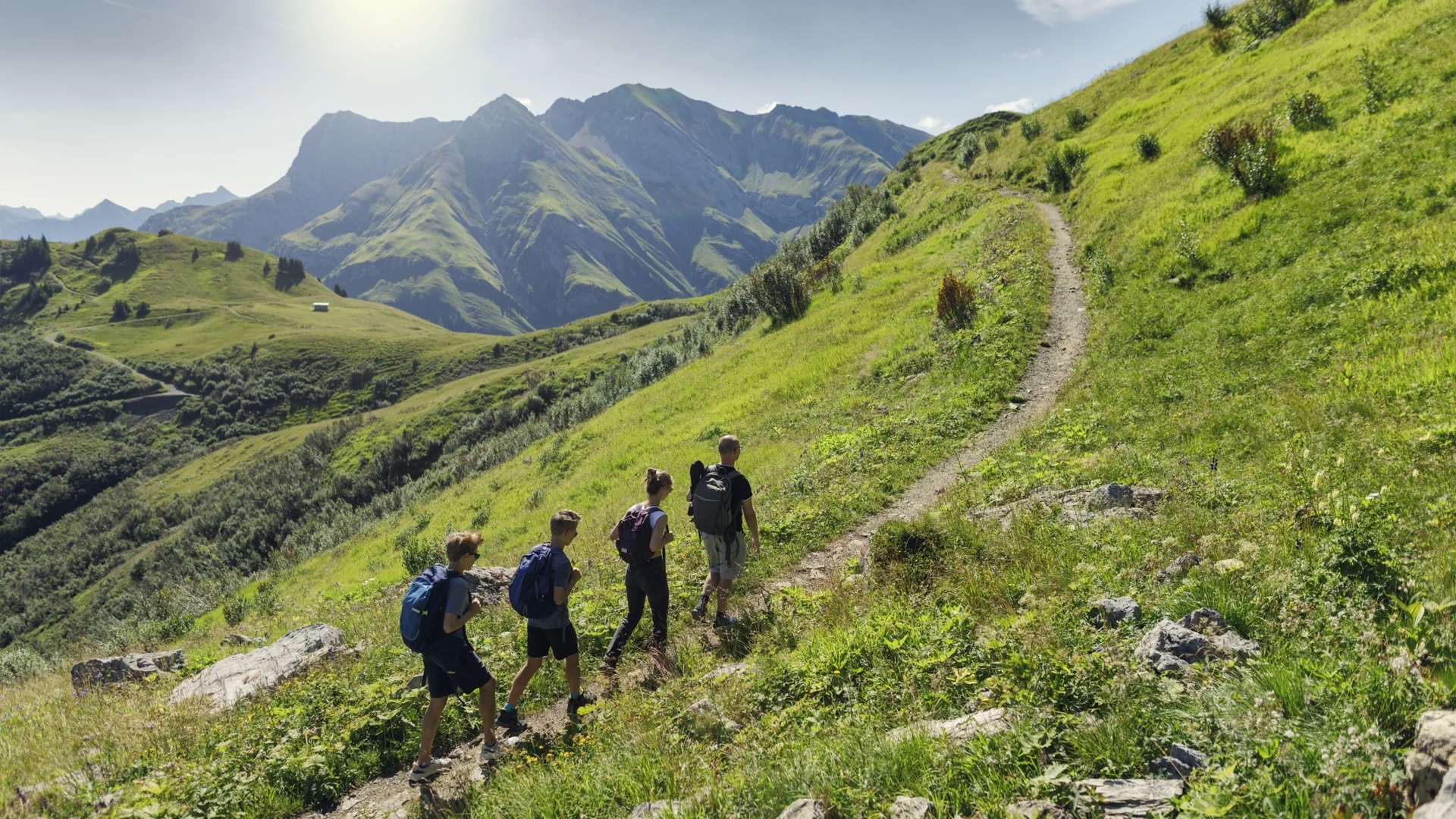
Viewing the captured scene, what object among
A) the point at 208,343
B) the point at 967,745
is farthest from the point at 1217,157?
the point at 208,343

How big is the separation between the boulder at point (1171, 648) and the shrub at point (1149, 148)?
2729 centimetres

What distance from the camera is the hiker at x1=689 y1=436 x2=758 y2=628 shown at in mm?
8602

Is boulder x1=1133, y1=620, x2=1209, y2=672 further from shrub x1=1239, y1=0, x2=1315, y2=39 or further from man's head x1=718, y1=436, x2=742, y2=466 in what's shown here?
shrub x1=1239, y1=0, x2=1315, y2=39

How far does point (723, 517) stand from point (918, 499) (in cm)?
542

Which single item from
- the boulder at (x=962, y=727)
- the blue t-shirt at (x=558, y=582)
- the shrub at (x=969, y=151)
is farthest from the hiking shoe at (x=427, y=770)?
the shrub at (x=969, y=151)

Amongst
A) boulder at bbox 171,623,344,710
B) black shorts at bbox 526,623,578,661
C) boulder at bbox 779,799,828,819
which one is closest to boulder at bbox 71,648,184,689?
boulder at bbox 171,623,344,710

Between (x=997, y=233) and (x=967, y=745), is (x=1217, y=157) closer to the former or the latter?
(x=997, y=233)

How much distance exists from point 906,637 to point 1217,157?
2168cm

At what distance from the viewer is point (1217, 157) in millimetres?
19625

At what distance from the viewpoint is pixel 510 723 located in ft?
24.7

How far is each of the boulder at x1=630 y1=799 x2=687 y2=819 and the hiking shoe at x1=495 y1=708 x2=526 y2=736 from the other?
126 inches

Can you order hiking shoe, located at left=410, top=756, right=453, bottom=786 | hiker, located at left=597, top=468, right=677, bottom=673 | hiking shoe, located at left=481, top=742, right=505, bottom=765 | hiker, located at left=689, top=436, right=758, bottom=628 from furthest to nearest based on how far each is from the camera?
hiker, located at left=689, top=436, right=758, bottom=628
hiker, located at left=597, top=468, right=677, bottom=673
hiking shoe, located at left=481, top=742, right=505, bottom=765
hiking shoe, located at left=410, top=756, right=453, bottom=786

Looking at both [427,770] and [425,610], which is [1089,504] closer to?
[425,610]

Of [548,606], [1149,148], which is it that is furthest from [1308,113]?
[548,606]
